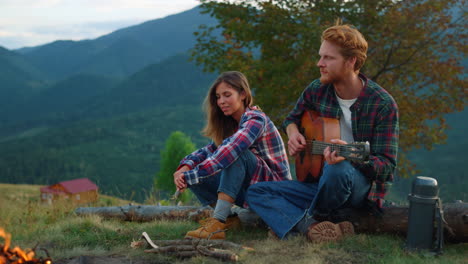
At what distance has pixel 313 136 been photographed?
12.3 ft

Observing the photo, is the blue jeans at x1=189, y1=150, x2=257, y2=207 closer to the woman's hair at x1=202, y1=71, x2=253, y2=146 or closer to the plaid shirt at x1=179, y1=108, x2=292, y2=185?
the plaid shirt at x1=179, y1=108, x2=292, y2=185

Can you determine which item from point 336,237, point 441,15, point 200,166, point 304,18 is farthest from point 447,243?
point 441,15

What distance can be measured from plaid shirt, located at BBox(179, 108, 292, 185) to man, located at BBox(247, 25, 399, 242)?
0.69 feet

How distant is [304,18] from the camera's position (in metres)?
Result: 11.5

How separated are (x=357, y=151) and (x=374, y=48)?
1044 cm

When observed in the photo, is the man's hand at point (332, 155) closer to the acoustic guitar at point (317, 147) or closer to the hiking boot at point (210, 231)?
the acoustic guitar at point (317, 147)

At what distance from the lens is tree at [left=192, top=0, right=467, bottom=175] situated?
38.1 ft

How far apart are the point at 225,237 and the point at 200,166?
29.9 inches

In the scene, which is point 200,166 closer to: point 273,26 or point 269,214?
point 269,214

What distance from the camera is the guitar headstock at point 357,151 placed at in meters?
3.15

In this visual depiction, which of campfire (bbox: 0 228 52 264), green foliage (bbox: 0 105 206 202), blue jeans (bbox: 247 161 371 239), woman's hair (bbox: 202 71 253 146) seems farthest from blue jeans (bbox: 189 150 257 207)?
green foliage (bbox: 0 105 206 202)

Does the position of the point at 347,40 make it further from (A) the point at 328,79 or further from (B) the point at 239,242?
(B) the point at 239,242

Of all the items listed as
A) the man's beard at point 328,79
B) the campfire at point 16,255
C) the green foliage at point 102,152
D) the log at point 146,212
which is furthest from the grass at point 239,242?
the green foliage at point 102,152

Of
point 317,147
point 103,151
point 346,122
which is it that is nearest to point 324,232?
point 317,147
